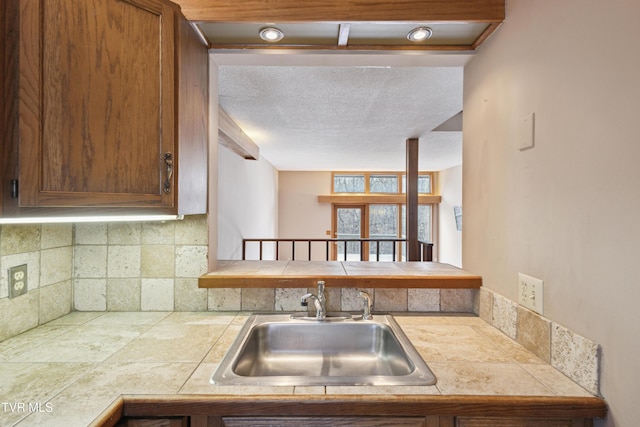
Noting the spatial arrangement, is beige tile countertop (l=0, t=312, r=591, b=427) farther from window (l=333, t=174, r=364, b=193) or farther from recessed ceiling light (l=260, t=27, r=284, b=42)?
window (l=333, t=174, r=364, b=193)

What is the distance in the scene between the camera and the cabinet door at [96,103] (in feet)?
2.70

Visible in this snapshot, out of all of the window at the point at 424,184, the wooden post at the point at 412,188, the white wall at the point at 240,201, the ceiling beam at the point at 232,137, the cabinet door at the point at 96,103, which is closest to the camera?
the cabinet door at the point at 96,103

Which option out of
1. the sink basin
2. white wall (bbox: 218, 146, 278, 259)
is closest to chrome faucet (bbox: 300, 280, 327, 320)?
the sink basin

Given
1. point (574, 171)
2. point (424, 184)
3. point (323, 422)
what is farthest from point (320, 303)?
point (424, 184)

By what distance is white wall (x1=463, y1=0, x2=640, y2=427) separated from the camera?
2.33ft

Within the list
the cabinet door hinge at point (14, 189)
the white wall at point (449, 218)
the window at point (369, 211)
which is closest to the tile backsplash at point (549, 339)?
the cabinet door hinge at point (14, 189)

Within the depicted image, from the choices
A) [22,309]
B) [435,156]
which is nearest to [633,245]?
[22,309]

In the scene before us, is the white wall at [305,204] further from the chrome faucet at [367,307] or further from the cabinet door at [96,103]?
the cabinet door at [96,103]

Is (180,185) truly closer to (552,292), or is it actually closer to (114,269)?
(114,269)

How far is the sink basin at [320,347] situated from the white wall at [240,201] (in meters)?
2.06

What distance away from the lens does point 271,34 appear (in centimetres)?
129

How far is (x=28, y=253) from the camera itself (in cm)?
117

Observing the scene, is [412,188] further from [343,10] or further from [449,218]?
[449,218]

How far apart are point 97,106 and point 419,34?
1219 millimetres
